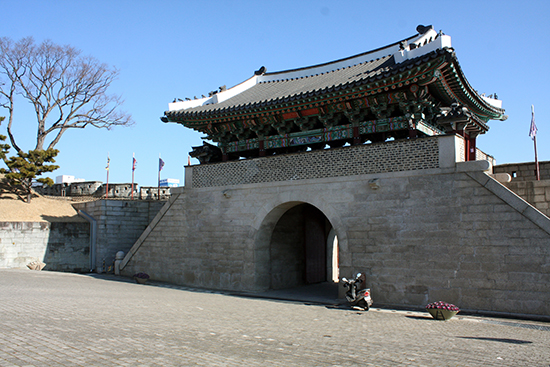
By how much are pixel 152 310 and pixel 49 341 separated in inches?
128

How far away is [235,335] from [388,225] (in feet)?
17.7

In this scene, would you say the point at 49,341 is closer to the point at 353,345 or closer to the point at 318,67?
the point at 353,345

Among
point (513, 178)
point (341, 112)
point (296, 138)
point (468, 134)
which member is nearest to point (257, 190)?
point (296, 138)

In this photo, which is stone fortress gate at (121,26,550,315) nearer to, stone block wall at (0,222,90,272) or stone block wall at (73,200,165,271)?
stone block wall at (73,200,165,271)

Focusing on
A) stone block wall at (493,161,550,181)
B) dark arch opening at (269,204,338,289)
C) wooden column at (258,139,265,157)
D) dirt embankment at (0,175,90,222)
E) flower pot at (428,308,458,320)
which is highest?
wooden column at (258,139,265,157)

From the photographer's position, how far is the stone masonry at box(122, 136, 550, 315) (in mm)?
9414

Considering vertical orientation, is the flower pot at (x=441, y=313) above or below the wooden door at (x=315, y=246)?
below

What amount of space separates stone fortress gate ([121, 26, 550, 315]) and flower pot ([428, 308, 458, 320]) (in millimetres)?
957

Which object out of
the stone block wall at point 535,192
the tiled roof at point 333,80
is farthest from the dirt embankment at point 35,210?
the stone block wall at point 535,192

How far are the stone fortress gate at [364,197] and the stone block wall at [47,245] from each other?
320cm

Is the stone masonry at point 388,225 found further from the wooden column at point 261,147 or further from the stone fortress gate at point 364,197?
the wooden column at point 261,147

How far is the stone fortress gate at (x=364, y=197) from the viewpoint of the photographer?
31.7 ft

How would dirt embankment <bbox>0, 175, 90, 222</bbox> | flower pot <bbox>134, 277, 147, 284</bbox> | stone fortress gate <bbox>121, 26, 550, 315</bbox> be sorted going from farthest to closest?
dirt embankment <bbox>0, 175, 90, 222</bbox> < flower pot <bbox>134, 277, 147, 284</bbox> < stone fortress gate <bbox>121, 26, 550, 315</bbox>

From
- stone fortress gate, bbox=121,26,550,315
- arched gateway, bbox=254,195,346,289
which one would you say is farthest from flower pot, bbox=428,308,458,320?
arched gateway, bbox=254,195,346,289
